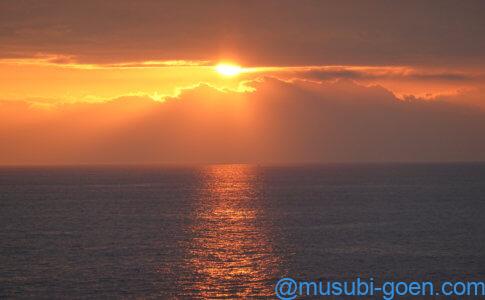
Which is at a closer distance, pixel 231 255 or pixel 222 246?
pixel 231 255

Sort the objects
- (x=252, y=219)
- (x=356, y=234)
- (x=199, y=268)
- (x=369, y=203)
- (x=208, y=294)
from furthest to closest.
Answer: (x=369, y=203) < (x=252, y=219) < (x=356, y=234) < (x=199, y=268) < (x=208, y=294)

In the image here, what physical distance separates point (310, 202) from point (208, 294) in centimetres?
9776

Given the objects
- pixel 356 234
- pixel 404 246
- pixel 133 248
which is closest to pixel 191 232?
pixel 133 248

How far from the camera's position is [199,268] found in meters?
68.2

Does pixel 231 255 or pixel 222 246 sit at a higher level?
pixel 222 246

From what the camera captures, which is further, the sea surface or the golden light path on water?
the sea surface

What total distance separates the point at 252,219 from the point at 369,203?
4131 centimetres

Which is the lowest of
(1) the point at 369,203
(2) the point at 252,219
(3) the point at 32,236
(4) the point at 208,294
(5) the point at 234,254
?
(4) the point at 208,294

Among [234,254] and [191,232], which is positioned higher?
[191,232]

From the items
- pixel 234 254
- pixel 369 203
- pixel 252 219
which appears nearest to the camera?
pixel 234 254

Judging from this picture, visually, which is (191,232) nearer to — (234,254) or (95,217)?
(234,254)

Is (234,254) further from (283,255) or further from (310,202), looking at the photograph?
(310,202)

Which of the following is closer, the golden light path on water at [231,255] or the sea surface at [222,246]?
the golden light path on water at [231,255]

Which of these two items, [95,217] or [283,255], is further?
[95,217]
